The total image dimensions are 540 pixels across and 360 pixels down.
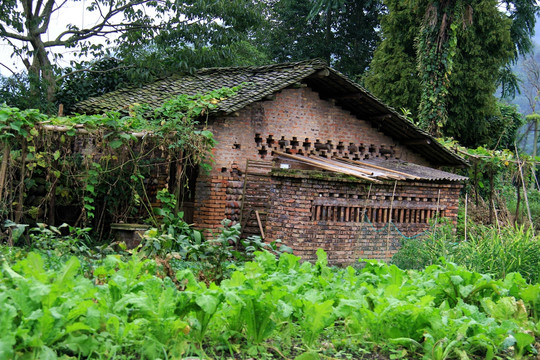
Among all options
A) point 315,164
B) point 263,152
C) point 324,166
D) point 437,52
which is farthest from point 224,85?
point 437,52

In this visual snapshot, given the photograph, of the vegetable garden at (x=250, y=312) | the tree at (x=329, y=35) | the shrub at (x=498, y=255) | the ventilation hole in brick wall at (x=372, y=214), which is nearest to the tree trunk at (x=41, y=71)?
the ventilation hole in brick wall at (x=372, y=214)

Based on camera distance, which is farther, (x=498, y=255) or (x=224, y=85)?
(x=224, y=85)

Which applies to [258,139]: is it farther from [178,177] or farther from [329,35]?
[329,35]

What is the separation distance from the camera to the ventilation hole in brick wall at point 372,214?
446 inches

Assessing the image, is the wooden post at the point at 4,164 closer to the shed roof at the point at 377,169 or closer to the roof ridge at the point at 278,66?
the shed roof at the point at 377,169

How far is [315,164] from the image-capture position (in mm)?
12906

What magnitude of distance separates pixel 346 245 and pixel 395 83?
52.0 ft

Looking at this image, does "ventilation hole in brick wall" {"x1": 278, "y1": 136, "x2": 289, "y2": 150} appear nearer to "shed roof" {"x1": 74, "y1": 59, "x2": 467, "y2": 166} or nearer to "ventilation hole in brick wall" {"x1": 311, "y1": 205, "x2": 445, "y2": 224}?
"shed roof" {"x1": 74, "y1": 59, "x2": 467, "y2": 166}

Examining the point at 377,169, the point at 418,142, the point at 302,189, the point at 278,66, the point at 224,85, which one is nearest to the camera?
the point at 302,189

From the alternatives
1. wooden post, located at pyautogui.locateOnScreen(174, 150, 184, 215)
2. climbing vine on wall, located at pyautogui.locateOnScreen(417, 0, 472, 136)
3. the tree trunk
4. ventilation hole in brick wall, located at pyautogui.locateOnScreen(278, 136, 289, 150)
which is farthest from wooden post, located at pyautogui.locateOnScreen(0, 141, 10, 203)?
climbing vine on wall, located at pyautogui.locateOnScreen(417, 0, 472, 136)

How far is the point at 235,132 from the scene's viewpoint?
1310 cm

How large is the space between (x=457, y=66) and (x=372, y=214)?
47.2ft

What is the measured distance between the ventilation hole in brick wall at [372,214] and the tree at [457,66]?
8387mm

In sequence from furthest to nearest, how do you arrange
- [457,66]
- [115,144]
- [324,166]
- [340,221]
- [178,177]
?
[457,66], [324,166], [340,221], [178,177], [115,144]
